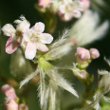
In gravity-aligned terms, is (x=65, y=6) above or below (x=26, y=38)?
below

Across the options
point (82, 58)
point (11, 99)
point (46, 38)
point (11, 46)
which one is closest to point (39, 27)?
point (46, 38)

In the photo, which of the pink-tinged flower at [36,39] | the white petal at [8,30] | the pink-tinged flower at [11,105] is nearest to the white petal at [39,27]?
the pink-tinged flower at [36,39]

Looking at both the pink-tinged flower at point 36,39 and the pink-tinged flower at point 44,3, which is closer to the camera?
the pink-tinged flower at point 36,39

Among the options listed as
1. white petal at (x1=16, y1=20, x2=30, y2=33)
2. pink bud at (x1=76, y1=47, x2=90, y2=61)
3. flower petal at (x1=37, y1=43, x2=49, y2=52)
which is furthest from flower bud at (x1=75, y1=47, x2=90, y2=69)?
white petal at (x1=16, y1=20, x2=30, y2=33)

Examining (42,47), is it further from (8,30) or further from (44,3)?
(44,3)

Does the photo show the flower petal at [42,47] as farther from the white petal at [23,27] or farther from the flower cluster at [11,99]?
the flower cluster at [11,99]

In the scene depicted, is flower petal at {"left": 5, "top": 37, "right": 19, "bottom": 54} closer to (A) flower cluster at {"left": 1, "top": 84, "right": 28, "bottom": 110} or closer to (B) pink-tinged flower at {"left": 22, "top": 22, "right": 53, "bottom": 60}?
(B) pink-tinged flower at {"left": 22, "top": 22, "right": 53, "bottom": 60}
